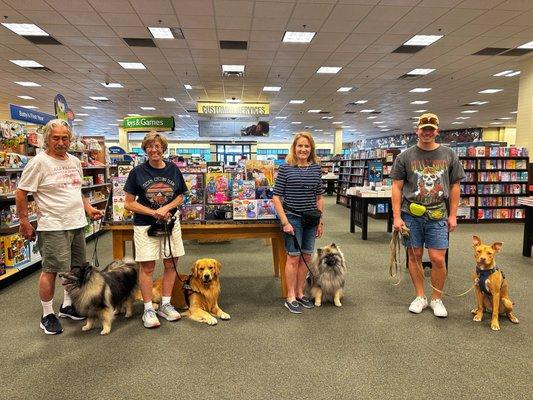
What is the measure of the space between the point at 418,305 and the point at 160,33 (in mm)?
6191

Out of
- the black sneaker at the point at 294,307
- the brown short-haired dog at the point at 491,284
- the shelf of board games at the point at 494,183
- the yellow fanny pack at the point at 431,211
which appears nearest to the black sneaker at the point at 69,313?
the black sneaker at the point at 294,307

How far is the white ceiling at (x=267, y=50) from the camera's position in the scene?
17.8 feet

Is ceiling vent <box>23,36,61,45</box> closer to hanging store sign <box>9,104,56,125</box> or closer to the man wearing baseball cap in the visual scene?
hanging store sign <box>9,104,56,125</box>

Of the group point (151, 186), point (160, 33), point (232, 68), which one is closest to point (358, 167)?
point (232, 68)

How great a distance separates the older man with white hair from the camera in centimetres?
260

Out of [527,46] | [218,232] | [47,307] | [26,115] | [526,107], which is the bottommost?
[47,307]

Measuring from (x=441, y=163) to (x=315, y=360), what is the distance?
1930 mm

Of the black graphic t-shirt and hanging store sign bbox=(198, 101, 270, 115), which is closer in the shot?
the black graphic t-shirt

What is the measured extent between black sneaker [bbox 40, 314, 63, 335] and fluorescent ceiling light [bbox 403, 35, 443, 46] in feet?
23.7

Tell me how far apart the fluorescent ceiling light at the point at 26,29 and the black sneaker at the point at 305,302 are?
6.53 m

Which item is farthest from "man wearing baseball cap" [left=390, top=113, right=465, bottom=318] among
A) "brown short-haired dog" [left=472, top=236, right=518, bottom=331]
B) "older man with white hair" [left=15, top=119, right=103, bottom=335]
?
"older man with white hair" [left=15, top=119, right=103, bottom=335]

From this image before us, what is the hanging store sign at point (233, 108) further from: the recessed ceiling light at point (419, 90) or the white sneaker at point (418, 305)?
the white sneaker at point (418, 305)

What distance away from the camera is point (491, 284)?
2.86m

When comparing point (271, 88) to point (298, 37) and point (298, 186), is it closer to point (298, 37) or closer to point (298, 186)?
point (298, 37)
